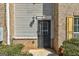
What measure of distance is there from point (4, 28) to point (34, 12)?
933 mm

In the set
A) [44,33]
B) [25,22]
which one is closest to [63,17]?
[44,33]

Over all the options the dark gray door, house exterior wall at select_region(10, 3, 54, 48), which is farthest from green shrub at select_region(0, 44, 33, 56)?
the dark gray door

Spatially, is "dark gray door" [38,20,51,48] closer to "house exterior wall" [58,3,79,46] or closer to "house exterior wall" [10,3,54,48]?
"house exterior wall" [10,3,54,48]

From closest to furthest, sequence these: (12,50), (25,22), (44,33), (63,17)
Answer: (12,50) < (25,22) < (63,17) < (44,33)

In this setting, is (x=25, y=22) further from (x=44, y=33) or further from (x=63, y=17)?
(x=63, y=17)

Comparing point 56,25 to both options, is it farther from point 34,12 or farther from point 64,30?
point 34,12

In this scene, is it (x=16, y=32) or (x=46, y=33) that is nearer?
(x=16, y=32)

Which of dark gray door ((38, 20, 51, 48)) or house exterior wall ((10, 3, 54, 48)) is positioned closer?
house exterior wall ((10, 3, 54, 48))

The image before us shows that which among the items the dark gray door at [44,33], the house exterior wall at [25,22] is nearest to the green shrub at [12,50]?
the house exterior wall at [25,22]

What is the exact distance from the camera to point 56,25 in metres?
5.11

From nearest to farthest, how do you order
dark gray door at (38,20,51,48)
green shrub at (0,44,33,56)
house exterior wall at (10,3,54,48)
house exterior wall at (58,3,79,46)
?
green shrub at (0,44,33,56) → house exterior wall at (58,3,79,46) → house exterior wall at (10,3,54,48) → dark gray door at (38,20,51,48)

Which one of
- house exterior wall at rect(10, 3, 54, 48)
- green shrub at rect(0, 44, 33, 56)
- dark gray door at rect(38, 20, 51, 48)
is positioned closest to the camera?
green shrub at rect(0, 44, 33, 56)

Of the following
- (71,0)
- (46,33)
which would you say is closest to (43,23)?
(46,33)

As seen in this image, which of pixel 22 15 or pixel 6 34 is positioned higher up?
pixel 22 15
